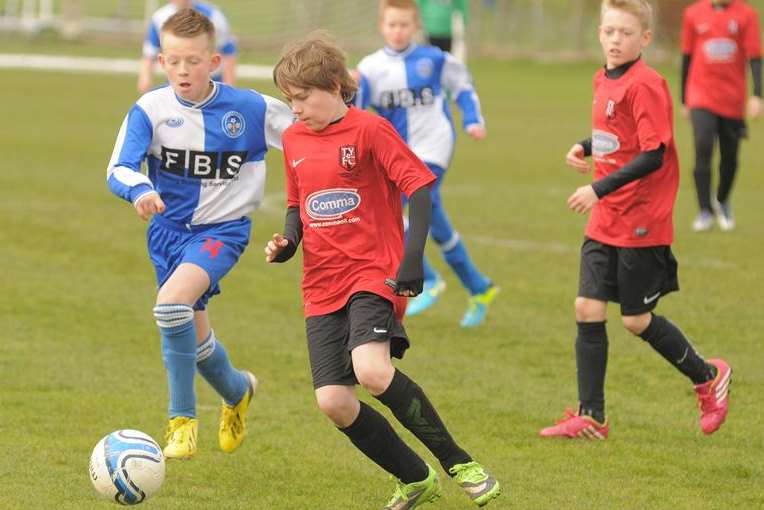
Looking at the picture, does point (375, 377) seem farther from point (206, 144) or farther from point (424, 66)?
point (424, 66)

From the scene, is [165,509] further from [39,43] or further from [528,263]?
[39,43]

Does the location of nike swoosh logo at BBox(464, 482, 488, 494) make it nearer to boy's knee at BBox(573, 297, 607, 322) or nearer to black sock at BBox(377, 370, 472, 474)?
black sock at BBox(377, 370, 472, 474)

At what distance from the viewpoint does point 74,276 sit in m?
10.5

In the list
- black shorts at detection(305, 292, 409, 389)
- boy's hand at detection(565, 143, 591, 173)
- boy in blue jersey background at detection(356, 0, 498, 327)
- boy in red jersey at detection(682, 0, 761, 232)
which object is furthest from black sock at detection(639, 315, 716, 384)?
boy in red jersey at detection(682, 0, 761, 232)

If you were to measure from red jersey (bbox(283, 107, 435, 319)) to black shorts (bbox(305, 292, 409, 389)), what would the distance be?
0.04 m

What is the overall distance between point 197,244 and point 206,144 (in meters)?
0.44

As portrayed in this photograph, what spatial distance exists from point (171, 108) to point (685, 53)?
7.82 meters

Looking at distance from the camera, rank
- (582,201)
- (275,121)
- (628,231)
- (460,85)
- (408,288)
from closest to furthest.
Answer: (408,288) → (582,201) → (275,121) → (628,231) → (460,85)

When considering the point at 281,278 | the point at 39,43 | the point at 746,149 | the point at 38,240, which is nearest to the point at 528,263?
the point at 281,278

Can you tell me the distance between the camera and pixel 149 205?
5.59 meters

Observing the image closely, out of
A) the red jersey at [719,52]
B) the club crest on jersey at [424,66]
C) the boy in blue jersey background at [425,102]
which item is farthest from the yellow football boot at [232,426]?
the red jersey at [719,52]

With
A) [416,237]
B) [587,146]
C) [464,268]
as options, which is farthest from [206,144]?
[464,268]

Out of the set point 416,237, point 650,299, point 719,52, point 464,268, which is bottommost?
point 464,268

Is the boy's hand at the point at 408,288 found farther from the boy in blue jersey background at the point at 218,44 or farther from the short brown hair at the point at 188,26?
the boy in blue jersey background at the point at 218,44
